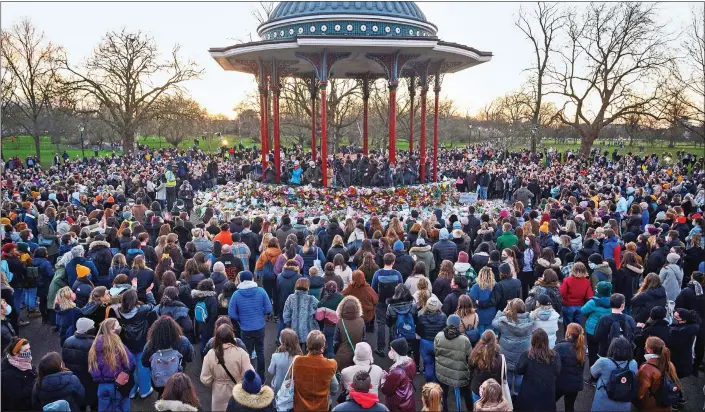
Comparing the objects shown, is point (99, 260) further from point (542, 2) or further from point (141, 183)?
point (542, 2)

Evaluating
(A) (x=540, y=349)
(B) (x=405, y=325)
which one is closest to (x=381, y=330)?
(B) (x=405, y=325)

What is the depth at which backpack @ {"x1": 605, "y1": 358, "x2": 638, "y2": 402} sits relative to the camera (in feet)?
17.8

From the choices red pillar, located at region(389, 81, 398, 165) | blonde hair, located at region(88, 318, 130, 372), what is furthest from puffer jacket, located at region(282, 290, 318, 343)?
red pillar, located at region(389, 81, 398, 165)

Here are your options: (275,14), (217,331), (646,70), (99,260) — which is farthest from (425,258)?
(646,70)

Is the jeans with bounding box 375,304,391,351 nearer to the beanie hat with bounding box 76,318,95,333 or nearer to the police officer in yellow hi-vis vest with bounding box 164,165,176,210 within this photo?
the beanie hat with bounding box 76,318,95,333

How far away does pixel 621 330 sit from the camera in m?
6.48

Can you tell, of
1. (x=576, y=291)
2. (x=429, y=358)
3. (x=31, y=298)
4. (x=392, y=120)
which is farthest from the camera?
(x=392, y=120)

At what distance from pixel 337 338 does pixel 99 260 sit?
507 centimetres

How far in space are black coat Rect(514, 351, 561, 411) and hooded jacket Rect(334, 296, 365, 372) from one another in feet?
6.51

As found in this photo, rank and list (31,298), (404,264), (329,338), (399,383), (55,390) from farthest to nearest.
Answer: (31,298) → (404,264) → (329,338) → (399,383) → (55,390)

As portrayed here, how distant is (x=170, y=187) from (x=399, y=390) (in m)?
17.8

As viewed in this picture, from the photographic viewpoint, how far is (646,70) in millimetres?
35594

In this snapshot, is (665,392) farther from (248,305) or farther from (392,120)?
(392,120)

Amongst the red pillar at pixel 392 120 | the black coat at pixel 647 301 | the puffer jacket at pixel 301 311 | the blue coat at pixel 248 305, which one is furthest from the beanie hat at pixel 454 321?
the red pillar at pixel 392 120
